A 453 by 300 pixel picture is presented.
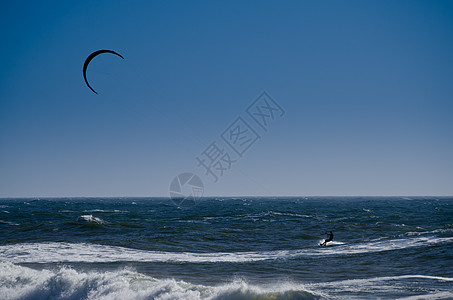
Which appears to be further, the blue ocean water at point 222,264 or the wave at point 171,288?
the blue ocean water at point 222,264

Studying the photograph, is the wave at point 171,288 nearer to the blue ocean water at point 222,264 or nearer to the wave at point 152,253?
the blue ocean water at point 222,264

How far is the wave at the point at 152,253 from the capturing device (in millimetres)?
15914

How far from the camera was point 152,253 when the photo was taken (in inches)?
694

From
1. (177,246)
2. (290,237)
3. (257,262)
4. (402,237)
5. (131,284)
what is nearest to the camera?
(131,284)

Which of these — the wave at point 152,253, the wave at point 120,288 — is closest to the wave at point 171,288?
the wave at point 120,288

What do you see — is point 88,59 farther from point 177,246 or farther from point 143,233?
point 143,233

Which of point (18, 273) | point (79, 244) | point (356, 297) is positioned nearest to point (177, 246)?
point (79, 244)

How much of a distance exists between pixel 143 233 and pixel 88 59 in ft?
41.7

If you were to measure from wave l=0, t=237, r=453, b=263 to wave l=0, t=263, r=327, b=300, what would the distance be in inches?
186

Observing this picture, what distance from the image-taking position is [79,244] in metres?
20.2

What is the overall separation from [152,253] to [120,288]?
7.93 meters

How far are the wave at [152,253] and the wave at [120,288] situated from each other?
4.74m

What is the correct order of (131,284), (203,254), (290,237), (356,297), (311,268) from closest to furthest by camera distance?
1. (356,297)
2. (131,284)
3. (311,268)
4. (203,254)
5. (290,237)

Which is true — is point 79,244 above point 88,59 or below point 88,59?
below
